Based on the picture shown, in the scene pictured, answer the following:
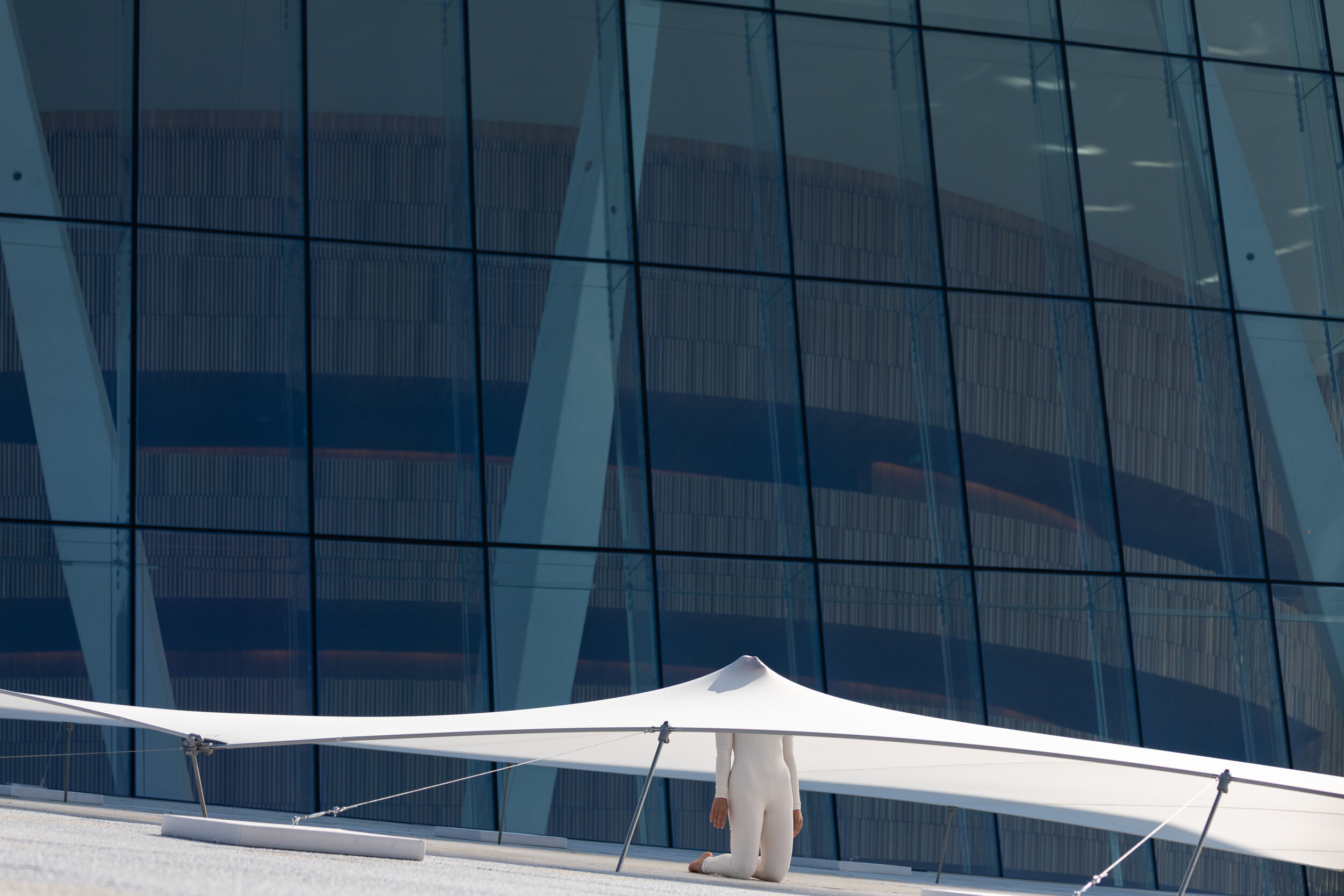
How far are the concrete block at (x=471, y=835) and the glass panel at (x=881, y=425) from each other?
621 cm

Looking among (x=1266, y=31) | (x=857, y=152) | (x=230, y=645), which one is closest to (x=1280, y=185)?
(x=1266, y=31)

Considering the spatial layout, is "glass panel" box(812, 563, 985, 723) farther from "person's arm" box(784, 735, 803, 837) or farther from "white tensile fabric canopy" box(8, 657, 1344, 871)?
"person's arm" box(784, 735, 803, 837)

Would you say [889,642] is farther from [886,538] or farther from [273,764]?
[273,764]

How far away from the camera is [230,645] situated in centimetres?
1758

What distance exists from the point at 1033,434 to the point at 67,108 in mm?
13145

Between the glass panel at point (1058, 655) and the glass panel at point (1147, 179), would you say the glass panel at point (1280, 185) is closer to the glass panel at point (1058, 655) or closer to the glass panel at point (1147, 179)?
the glass panel at point (1147, 179)

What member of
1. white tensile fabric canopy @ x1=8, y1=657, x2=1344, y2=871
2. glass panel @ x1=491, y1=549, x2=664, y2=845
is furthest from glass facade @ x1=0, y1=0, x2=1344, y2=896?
white tensile fabric canopy @ x1=8, y1=657, x2=1344, y2=871

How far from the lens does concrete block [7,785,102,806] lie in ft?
46.9

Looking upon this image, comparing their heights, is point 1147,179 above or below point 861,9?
below

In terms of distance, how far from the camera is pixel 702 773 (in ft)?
44.3

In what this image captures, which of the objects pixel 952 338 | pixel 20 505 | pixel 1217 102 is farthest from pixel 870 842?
pixel 1217 102

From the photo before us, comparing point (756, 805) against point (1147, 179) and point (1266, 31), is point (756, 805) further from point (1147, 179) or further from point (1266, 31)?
point (1266, 31)

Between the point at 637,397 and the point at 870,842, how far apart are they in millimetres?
6196

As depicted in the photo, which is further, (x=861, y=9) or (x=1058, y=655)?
(x=861, y=9)
